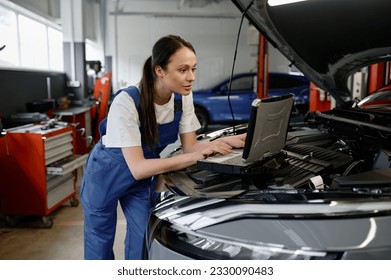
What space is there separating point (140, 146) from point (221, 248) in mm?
464

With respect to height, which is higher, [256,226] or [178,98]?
[178,98]

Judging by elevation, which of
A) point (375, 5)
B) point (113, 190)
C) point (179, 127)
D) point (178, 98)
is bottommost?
point (113, 190)

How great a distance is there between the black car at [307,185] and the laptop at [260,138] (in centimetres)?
3

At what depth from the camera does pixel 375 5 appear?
3.91ft

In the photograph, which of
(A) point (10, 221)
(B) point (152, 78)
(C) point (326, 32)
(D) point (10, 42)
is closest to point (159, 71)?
(B) point (152, 78)

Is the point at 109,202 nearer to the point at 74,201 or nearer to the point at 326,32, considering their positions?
the point at 326,32

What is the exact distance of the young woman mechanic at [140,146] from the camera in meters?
1.06

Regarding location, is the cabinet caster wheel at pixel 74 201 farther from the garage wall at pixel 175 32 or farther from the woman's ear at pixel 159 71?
the garage wall at pixel 175 32

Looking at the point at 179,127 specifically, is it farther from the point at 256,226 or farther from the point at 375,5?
the point at 375,5

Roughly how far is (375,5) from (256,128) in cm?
69

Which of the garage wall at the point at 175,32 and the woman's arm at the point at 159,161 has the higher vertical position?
the garage wall at the point at 175,32

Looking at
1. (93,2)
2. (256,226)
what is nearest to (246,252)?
(256,226)

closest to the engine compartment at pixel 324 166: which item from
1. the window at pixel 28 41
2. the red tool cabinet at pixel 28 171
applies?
the red tool cabinet at pixel 28 171

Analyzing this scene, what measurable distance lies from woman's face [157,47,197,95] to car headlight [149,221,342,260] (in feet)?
1.50
